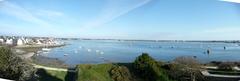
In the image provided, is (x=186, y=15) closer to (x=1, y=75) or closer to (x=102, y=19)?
(x=102, y=19)

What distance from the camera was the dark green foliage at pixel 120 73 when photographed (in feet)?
16.4

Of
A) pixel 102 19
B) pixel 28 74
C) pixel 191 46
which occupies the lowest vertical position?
pixel 28 74

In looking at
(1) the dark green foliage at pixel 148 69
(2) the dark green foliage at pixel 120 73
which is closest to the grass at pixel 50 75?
(2) the dark green foliage at pixel 120 73

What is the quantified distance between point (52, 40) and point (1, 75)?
2.94 ft

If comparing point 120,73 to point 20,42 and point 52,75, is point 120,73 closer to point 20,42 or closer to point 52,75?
point 52,75

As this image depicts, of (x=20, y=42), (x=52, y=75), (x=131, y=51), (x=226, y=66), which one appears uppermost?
(x=20, y=42)

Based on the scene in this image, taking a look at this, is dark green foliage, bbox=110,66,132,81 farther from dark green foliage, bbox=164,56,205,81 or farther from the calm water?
dark green foliage, bbox=164,56,205,81

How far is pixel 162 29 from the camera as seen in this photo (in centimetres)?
432

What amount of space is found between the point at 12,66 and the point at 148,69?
73.4 inches

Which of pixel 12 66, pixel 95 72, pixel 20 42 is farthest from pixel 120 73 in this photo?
pixel 20 42

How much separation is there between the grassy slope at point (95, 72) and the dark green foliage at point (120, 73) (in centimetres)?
8

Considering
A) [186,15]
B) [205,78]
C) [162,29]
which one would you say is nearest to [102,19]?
[162,29]

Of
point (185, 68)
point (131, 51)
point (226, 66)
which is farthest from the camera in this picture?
point (131, 51)

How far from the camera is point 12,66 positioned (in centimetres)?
509
